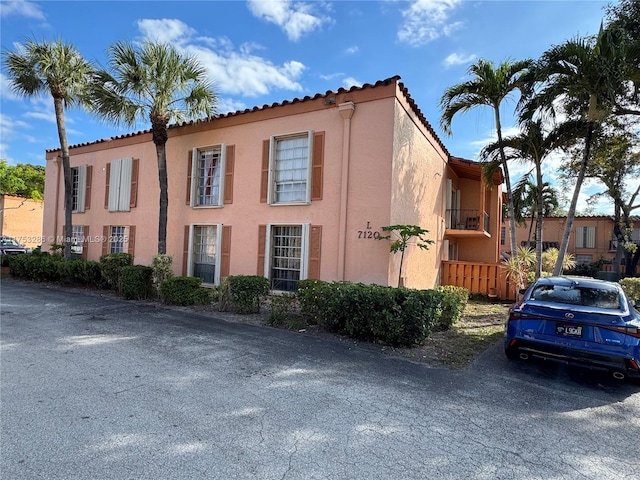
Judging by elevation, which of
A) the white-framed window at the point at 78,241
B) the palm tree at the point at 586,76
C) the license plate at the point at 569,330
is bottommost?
the license plate at the point at 569,330

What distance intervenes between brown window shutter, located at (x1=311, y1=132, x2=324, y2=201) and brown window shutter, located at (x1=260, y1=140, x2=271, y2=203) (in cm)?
163

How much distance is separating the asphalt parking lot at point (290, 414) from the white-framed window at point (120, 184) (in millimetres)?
8817

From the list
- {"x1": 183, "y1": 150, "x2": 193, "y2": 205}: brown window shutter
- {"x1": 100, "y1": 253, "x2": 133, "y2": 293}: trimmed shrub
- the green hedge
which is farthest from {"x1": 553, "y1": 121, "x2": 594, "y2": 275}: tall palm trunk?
{"x1": 100, "y1": 253, "x2": 133, "y2": 293}: trimmed shrub

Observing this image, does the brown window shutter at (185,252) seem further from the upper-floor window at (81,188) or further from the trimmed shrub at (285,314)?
the upper-floor window at (81,188)

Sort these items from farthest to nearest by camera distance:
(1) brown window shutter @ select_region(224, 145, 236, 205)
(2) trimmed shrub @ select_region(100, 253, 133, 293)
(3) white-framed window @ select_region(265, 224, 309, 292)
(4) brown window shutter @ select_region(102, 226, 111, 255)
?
(4) brown window shutter @ select_region(102, 226, 111, 255)
(1) brown window shutter @ select_region(224, 145, 236, 205)
(2) trimmed shrub @ select_region(100, 253, 133, 293)
(3) white-framed window @ select_region(265, 224, 309, 292)

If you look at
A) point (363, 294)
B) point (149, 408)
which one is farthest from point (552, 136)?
point (149, 408)

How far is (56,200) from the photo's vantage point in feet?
55.0

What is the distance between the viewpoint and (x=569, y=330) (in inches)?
186

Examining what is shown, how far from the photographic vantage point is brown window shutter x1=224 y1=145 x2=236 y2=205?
11648 millimetres

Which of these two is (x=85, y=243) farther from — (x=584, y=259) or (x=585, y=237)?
(x=585, y=237)

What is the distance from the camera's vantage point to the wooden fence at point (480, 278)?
1297 centimetres

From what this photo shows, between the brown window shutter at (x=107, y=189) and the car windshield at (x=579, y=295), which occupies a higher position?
the brown window shutter at (x=107, y=189)

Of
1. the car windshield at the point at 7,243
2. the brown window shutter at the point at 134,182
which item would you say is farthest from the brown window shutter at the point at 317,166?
the car windshield at the point at 7,243

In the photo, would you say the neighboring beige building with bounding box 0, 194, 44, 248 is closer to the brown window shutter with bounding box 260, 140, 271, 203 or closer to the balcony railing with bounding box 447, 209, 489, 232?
the brown window shutter with bounding box 260, 140, 271, 203
